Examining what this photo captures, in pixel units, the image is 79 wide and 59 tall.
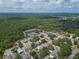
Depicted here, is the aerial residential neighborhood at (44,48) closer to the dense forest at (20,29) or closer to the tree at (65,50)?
the tree at (65,50)

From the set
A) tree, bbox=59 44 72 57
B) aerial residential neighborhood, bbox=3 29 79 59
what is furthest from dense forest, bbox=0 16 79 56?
tree, bbox=59 44 72 57

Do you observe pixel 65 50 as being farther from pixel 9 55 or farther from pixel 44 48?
pixel 9 55

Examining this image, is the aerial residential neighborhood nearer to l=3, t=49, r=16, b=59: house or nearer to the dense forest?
l=3, t=49, r=16, b=59: house

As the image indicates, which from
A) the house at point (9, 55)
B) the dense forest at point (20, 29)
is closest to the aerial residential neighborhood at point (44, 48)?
the house at point (9, 55)

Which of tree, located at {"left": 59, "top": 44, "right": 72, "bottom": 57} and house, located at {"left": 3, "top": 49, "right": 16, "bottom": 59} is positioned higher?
tree, located at {"left": 59, "top": 44, "right": 72, "bottom": 57}

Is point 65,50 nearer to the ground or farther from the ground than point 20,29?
farther from the ground

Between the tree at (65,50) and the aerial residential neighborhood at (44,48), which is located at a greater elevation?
the tree at (65,50)

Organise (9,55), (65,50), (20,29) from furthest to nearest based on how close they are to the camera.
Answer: (20,29), (9,55), (65,50)

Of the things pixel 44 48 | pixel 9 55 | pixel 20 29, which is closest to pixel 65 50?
pixel 44 48

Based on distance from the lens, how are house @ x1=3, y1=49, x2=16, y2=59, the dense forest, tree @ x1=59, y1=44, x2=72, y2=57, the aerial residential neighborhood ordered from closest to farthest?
tree @ x1=59, y1=44, x2=72, y2=57, the aerial residential neighborhood, house @ x1=3, y1=49, x2=16, y2=59, the dense forest

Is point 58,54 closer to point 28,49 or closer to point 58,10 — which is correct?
point 28,49
